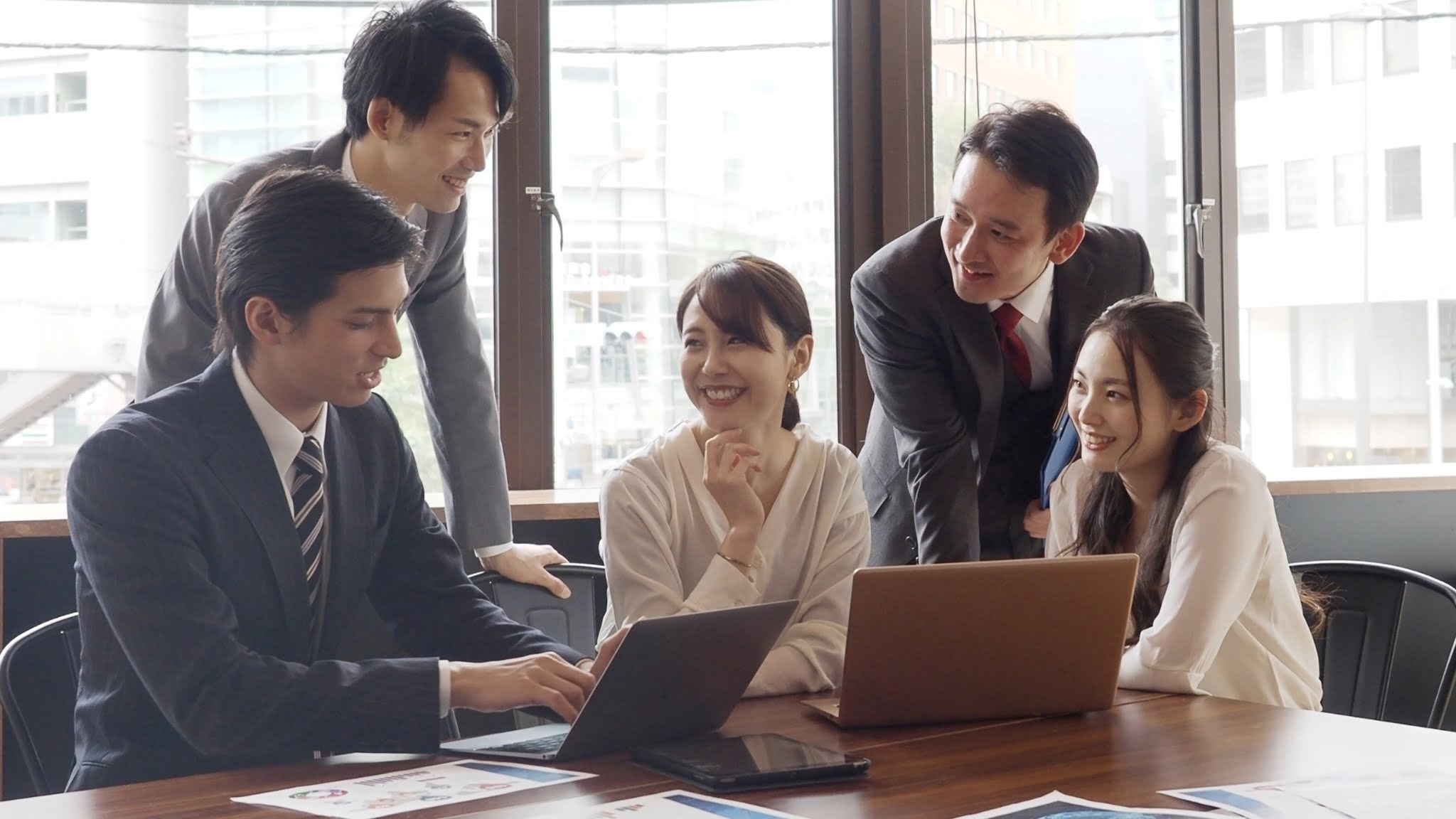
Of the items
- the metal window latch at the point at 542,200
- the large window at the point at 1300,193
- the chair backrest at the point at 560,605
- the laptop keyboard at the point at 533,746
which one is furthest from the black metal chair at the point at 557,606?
the large window at the point at 1300,193

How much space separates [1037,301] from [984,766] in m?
1.21

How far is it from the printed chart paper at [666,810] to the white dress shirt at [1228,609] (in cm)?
77

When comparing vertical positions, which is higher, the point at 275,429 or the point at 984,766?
the point at 275,429

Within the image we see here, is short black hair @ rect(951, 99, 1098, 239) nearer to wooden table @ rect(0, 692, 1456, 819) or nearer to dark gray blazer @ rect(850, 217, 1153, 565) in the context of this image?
dark gray blazer @ rect(850, 217, 1153, 565)

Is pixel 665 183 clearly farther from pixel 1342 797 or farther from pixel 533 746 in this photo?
pixel 1342 797

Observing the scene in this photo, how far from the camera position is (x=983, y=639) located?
4.86 ft

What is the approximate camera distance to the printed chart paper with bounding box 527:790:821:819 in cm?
114

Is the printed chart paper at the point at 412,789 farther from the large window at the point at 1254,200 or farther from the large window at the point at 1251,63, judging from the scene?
the large window at the point at 1251,63

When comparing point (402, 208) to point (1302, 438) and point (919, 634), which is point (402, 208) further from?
point (1302, 438)

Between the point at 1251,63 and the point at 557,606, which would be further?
the point at 1251,63

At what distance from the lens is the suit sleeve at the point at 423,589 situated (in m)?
1.77

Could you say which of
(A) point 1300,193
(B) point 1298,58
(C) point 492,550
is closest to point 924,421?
(C) point 492,550

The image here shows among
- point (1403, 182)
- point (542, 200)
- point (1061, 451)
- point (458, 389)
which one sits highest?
point (1403, 182)

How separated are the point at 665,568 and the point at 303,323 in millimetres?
594
